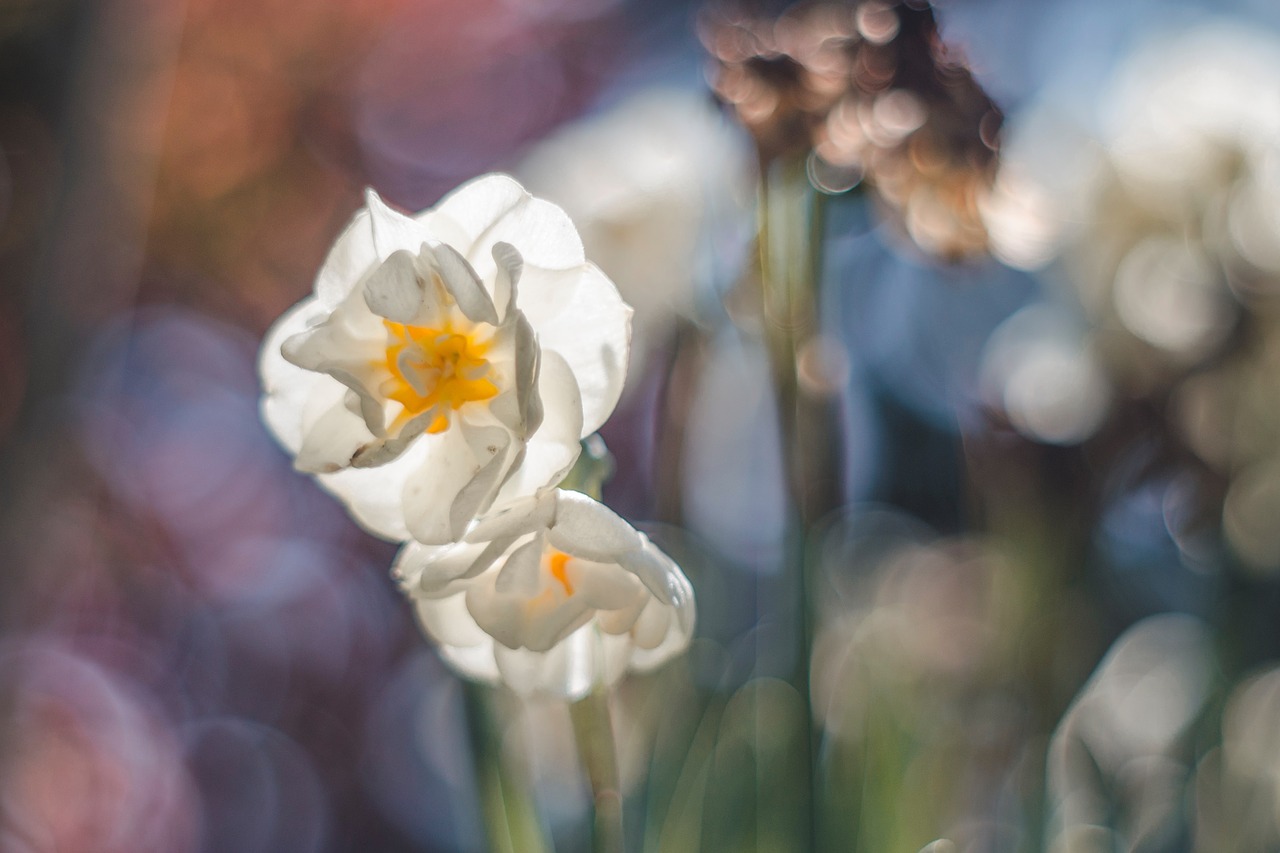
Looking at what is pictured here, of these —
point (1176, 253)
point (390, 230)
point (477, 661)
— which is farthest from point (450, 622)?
point (1176, 253)

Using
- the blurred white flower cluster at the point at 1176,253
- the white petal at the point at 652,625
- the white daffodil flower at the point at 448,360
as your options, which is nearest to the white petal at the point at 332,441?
the white daffodil flower at the point at 448,360

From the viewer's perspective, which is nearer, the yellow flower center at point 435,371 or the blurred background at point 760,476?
the yellow flower center at point 435,371

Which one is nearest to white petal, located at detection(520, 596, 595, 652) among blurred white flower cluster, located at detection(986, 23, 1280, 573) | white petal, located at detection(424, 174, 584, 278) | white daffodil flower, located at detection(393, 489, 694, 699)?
white daffodil flower, located at detection(393, 489, 694, 699)

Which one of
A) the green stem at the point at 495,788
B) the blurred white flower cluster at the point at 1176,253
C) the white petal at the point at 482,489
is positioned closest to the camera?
the white petal at the point at 482,489

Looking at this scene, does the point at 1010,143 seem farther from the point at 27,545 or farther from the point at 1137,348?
the point at 27,545

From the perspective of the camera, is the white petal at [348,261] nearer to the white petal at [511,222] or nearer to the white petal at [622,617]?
the white petal at [511,222]

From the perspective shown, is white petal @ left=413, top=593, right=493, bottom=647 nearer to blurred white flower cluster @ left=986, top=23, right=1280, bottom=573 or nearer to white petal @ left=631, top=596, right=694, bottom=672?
white petal @ left=631, top=596, right=694, bottom=672

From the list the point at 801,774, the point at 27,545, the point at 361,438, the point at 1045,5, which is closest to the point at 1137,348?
the point at 801,774
